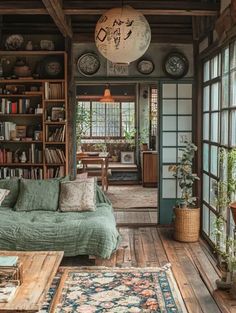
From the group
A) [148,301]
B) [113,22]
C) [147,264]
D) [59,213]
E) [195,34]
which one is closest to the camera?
[113,22]

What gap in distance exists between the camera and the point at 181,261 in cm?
502

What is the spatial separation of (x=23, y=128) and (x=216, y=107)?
9.36ft

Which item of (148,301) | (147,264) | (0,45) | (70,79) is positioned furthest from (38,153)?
(148,301)

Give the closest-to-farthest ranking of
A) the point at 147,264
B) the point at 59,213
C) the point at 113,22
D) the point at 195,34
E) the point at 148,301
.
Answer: the point at 113,22 < the point at 148,301 < the point at 147,264 < the point at 59,213 < the point at 195,34

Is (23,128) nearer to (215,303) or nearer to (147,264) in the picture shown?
(147,264)

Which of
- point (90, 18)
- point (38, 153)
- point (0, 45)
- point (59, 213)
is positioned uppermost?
point (90, 18)

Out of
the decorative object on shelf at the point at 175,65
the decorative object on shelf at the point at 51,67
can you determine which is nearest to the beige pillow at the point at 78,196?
the decorative object on shelf at the point at 51,67

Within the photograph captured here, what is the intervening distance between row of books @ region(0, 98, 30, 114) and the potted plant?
7.59 feet

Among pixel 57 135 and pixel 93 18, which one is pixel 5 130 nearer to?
pixel 57 135

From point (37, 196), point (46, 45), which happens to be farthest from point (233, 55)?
point (46, 45)

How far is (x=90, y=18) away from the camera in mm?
Answer: 6555

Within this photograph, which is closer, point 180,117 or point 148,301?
point 148,301

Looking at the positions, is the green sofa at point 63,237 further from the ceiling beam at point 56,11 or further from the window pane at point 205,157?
the ceiling beam at point 56,11

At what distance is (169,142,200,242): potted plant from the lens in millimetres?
5832
